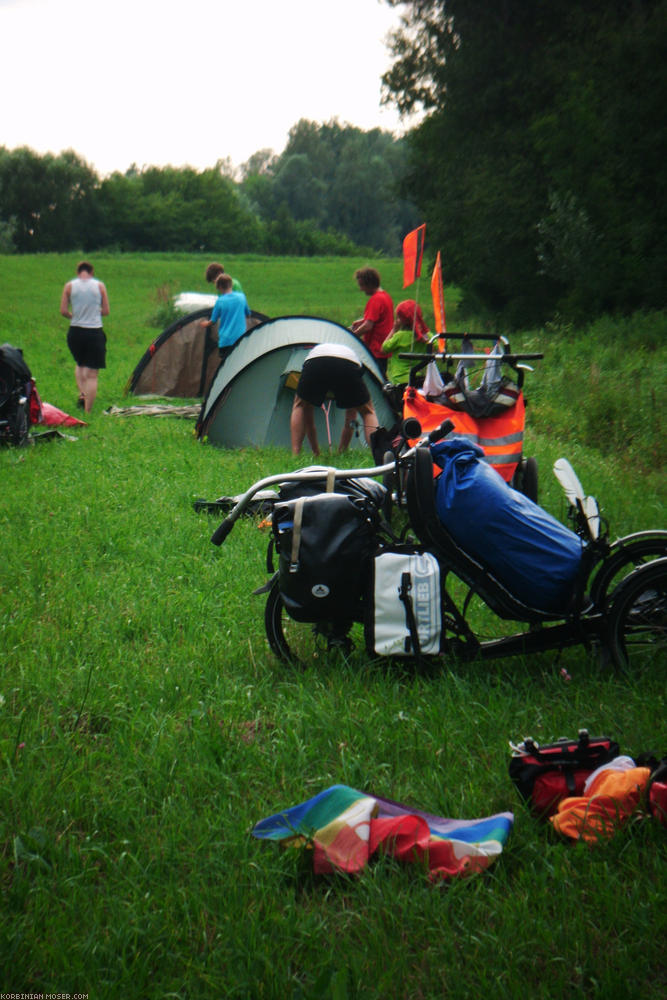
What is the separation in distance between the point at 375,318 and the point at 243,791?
726cm

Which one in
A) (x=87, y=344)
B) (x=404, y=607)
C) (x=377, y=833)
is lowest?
(x=377, y=833)

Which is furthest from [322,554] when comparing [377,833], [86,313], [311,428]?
[86,313]

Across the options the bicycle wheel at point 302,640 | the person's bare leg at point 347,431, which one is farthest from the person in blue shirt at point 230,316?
the bicycle wheel at point 302,640

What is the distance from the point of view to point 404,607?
Result: 11.3 ft

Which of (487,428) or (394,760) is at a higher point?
(487,428)

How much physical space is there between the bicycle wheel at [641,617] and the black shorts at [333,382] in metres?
4.53

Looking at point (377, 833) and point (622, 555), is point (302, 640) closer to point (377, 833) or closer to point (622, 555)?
point (622, 555)

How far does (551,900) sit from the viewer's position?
2.29 metres

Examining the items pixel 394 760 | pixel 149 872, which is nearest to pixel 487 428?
pixel 394 760

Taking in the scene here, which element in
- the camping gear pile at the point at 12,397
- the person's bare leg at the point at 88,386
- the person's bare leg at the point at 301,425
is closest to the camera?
the person's bare leg at the point at 301,425

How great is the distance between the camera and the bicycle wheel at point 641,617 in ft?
11.4

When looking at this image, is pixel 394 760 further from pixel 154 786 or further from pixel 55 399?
pixel 55 399

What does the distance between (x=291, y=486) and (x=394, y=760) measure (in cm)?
123

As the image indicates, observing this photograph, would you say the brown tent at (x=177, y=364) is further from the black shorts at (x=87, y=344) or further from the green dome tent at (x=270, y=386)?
the green dome tent at (x=270, y=386)
